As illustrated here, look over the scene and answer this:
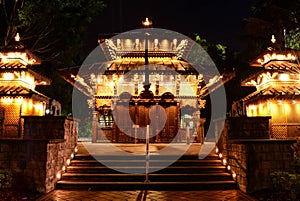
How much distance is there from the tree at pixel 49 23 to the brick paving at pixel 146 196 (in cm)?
1396

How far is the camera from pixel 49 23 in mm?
20922

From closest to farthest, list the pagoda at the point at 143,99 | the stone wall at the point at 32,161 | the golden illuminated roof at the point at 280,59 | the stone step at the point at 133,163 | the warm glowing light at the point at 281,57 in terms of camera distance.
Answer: the stone wall at the point at 32,161, the stone step at the point at 133,163, the golden illuminated roof at the point at 280,59, the warm glowing light at the point at 281,57, the pagoda at the point at 143,99

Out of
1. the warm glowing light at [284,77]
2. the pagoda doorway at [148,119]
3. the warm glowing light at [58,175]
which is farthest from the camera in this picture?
the pagoda doorway at [148,119]

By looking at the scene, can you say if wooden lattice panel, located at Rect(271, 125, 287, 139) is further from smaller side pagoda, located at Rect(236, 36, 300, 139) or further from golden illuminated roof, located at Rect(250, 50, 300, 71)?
golden illuminated roof, located at Rect(250, 50, 300, 71)

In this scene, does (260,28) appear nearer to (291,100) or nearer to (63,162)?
(291,100)

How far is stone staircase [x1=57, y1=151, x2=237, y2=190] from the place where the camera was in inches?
367

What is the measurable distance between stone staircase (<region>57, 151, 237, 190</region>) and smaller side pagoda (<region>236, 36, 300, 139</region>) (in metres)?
6.45

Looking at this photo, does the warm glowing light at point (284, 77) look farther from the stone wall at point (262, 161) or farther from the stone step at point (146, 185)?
the stone step at point (146, 185)

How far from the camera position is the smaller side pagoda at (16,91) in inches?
579

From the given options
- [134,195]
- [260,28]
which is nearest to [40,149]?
[134,195]

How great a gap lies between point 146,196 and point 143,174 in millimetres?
1600

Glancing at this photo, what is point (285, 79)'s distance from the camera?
669 inches

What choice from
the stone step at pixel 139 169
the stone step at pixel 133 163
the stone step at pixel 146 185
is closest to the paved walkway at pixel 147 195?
the stone step at pixel 146 185

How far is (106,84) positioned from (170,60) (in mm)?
4625
